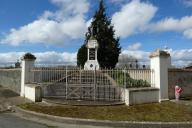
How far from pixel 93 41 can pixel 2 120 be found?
20934 millimetres

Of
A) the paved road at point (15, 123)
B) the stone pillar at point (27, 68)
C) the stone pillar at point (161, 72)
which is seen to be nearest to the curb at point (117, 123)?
the paved road at point (15, 123)

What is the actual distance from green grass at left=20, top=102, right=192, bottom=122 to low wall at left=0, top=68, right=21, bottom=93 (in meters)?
5.36

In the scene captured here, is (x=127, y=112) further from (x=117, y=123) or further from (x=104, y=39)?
(x=104, y=39)

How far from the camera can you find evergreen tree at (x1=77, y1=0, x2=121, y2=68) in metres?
38.9

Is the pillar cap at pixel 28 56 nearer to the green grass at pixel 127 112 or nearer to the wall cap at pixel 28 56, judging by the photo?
the wall cap at pixel 28 56

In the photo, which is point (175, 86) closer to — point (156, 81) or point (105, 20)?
point (156, 81)

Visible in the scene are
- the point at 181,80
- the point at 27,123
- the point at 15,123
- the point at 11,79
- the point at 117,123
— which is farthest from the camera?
the point at 11,79

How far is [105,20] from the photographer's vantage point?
41000 millimetres

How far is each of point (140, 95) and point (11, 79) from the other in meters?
10.5

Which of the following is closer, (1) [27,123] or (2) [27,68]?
(1) [27,123]

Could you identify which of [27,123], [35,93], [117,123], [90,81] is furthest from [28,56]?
[117,123]

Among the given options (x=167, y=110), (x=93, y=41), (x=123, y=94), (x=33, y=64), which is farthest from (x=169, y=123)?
(x=93, y=41)

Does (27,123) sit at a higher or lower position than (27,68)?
lower

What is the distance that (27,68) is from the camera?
1988 cm
